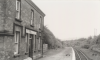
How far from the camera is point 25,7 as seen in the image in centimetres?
1611

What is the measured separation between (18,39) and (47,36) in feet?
77.1

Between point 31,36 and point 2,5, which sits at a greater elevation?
point 2,5

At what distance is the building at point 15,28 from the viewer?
11344mm

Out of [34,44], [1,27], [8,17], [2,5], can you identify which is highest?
[2,5]

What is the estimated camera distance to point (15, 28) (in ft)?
43.8

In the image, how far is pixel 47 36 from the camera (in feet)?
123

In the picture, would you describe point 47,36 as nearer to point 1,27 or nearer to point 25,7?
point 25,7

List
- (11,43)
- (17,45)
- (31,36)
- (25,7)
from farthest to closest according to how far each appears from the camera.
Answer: (31,36)
(25,7)
(17,45)
(11,43)

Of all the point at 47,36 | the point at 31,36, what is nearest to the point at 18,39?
the point at 31,36

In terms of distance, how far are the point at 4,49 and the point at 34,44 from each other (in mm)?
8706

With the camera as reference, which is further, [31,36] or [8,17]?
[31,36]

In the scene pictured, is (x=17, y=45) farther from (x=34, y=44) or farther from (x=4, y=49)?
(x=34, y=44)

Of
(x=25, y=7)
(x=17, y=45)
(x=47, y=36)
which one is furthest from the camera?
(x=47, y=36)

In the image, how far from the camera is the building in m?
11.3
